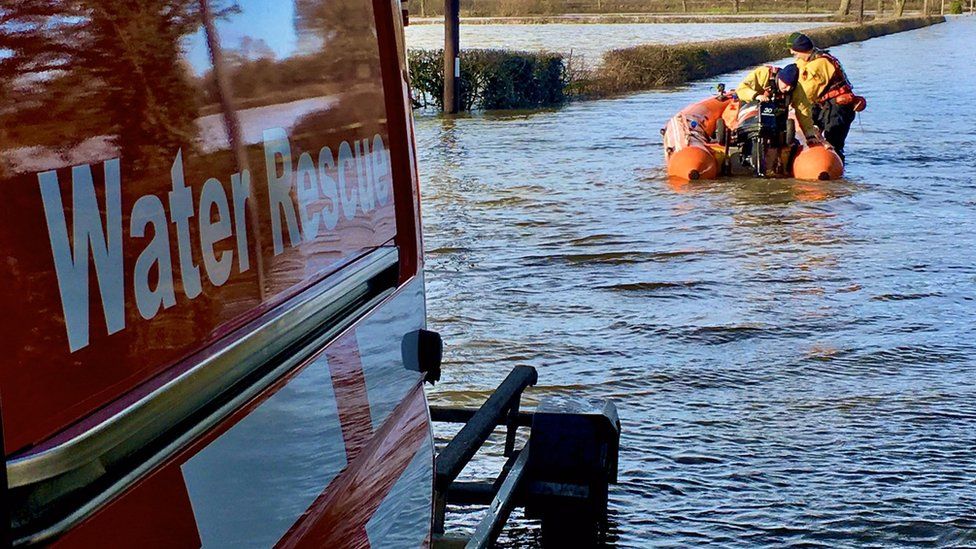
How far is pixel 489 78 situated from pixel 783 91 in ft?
37.4

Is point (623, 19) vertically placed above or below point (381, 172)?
below

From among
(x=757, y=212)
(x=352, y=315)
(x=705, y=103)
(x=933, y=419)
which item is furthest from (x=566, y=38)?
(x=352, y=315)

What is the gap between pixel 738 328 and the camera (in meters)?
8.06

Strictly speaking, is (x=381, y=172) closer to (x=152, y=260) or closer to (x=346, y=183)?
(x=346, y=183)

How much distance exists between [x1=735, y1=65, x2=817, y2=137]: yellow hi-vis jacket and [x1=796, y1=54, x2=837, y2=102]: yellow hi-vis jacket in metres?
0.12

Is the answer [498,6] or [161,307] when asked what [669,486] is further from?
[498,6]

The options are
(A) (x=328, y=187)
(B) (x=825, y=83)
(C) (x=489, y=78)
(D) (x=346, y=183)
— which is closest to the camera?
(A) (x=328, y=187)

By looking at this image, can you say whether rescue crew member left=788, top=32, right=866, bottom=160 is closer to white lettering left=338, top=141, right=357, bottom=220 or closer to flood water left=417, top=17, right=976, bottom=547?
flood water left=417, top=17, right=976, bottom=547

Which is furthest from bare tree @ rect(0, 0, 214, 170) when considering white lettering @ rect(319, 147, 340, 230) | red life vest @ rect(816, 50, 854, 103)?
red life vest @ rect(816, 50, 854, 103)

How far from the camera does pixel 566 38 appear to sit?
163ft

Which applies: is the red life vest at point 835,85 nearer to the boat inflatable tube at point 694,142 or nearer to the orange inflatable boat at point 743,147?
the orange inflatable boat at point 743,147

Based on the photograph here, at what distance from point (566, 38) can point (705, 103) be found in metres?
34.3

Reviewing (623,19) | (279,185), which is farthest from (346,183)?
(623,19)

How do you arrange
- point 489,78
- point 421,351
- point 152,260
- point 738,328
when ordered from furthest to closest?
point 489,78 → point 738,328 → point 421,351 → point 152,260
